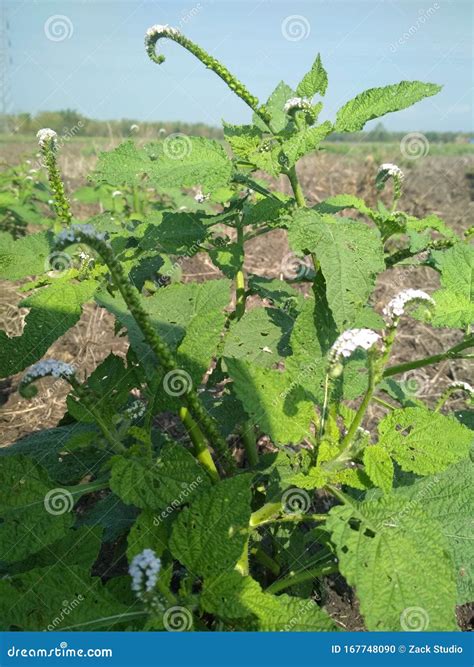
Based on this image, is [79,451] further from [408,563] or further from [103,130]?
[103,130]

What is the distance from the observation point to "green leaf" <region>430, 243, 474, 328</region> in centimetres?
168

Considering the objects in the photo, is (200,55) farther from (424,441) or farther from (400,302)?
(424,441)

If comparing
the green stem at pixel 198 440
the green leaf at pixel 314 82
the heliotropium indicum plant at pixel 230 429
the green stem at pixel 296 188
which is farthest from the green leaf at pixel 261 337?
the green leaf at pixel 314 82

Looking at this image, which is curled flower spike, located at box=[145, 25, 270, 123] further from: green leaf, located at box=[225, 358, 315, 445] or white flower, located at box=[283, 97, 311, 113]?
green leaf, located at box=[225, 358, 315, 445]

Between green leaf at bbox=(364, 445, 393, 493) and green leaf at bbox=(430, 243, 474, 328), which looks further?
green leaf at bbox=(430, 243, 474, 328)

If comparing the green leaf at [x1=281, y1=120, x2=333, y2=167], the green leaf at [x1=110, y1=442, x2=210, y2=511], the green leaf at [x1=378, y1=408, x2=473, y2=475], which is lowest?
the green leaf at [x1=378, y1=408, x2=473, y2=475]

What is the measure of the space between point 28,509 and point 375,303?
2418 millimetres

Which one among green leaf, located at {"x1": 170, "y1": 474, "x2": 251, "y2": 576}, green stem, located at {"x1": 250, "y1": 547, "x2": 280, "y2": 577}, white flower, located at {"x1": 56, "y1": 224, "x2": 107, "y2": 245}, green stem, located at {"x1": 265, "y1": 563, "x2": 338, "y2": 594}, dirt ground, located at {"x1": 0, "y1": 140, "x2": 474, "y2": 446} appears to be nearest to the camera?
white flower, located at {"x1": 56, "y1": 224, "x2": 107, "y2": 245}

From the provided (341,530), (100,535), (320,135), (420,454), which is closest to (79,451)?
(100,535)

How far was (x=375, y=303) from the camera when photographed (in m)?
3.42

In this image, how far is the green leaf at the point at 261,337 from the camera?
1.88m

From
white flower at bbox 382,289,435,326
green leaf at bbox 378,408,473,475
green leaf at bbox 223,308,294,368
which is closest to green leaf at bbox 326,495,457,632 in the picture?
green leaf at bbox 378,408,473,475

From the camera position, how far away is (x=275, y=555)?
2.11 m

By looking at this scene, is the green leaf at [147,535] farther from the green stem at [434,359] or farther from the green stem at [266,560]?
the green stem at [434,359]
